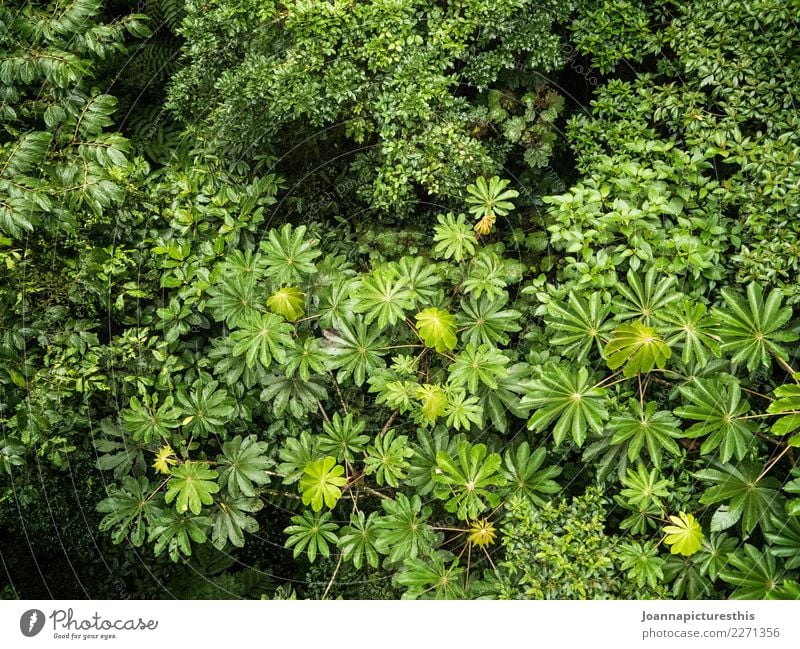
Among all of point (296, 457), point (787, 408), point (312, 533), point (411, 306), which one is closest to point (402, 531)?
point (312, 533)

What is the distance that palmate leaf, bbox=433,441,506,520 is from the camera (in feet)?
11.3

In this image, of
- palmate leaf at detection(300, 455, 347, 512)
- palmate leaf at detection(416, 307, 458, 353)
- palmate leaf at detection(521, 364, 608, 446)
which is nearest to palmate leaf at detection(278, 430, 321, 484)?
palmate leaf at detection(300, 455, 347, 512)

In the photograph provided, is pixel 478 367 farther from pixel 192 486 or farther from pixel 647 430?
pixel 192 486

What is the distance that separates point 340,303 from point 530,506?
5.29 feet

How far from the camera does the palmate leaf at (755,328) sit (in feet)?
10.7

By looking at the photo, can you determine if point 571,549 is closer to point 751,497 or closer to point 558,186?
point 751,497

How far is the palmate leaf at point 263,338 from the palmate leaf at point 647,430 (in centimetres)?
186

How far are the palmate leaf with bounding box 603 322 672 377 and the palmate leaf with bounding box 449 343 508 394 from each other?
586 mm

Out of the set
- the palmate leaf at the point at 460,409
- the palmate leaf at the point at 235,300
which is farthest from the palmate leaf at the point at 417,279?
the palmate leaf at the point at 235,300

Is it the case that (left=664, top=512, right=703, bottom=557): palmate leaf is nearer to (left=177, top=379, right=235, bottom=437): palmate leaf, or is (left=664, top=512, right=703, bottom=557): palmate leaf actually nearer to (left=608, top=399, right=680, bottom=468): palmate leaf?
(left=608, top=399, right=680, bottom=468): palmate leaf

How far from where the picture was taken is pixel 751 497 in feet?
10.8

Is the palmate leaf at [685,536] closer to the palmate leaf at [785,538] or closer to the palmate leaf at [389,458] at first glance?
the palmate leaf at [785,538]

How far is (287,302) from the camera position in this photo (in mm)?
3625

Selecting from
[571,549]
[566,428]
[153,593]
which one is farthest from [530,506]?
[153,593]
